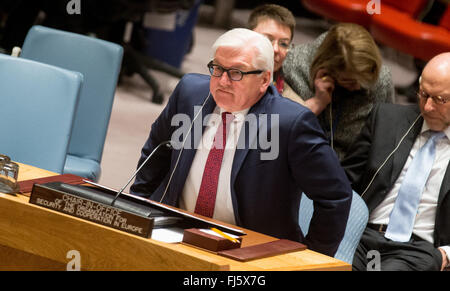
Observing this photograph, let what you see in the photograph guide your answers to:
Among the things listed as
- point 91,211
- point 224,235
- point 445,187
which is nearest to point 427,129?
point 445,187

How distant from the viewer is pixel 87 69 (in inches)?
142

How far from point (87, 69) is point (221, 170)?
123 centimetres

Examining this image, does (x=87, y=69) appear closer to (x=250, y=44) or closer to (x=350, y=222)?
(x=250, y=44)

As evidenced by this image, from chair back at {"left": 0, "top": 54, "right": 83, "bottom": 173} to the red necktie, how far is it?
75 cm

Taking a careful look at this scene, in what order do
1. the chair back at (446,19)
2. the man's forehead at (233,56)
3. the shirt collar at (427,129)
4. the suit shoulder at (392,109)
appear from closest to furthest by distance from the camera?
the man's forehead at (233,56), the shirt collar at (427,129), the suit shoulder at (392,109), the chair back at (446,19)

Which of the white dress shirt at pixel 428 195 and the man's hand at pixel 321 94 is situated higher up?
the man's hand at pixel 321 94

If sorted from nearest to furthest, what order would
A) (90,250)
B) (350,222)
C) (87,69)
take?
(90,250) < (350,222) < (87,69)

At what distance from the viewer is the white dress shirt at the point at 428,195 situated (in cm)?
315

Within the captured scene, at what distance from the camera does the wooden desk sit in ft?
6.45

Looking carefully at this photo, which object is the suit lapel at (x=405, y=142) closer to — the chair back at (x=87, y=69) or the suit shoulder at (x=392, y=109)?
the suit shoulder at (x=392, y=109)

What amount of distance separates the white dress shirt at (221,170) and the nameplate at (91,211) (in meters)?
0.63

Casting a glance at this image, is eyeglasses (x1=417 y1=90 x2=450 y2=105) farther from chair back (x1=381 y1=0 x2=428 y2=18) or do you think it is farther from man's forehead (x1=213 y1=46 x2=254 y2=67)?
chair back (x1=381 y1=0 x2=428 y2=18)

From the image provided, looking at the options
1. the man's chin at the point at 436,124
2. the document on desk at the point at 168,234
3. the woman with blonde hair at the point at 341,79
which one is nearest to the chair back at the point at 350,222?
the man's chin at the point at 436,124

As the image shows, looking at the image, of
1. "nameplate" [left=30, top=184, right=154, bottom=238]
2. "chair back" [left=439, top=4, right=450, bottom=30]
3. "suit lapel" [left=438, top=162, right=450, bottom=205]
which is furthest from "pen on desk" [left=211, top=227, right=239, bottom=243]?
"chair back" [left=439, top=4, right=450, bottom=30]
